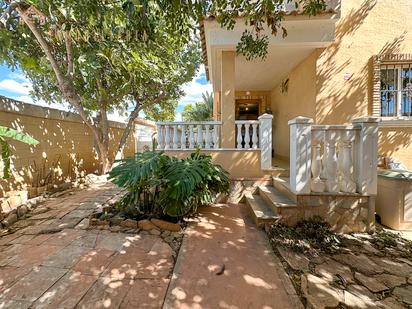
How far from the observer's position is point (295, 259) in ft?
8.50

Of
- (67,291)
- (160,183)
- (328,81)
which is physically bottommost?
(67,291)

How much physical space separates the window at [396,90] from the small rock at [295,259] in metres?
4.58

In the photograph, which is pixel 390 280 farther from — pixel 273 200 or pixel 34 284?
pixel 34 284

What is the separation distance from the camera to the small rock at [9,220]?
3.50 meters

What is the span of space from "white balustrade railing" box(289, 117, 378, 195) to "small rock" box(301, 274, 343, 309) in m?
1.41

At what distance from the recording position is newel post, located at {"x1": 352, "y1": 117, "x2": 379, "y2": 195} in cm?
321

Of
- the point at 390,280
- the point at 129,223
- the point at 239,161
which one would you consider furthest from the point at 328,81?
the point at 129,223

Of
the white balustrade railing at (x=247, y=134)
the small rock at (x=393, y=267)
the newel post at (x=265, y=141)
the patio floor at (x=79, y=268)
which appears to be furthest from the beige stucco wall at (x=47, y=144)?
the small rock at (x=393, y=267)

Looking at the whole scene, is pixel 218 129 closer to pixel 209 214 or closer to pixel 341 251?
pixel 209 214

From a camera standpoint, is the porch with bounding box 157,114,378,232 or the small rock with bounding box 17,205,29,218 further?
the small rock with bounding box 17,205,29,218

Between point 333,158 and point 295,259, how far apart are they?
170cm

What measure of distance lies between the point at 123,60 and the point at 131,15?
119 inches

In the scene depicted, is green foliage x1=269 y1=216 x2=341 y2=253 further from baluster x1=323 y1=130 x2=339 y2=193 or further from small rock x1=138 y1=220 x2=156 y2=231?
small rock x1=138 y1=220 x2=156 y2=231

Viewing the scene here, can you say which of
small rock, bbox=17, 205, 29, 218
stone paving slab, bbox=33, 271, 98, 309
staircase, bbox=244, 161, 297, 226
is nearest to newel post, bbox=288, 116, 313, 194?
staircase, bbox=244, 161, 297, 226
